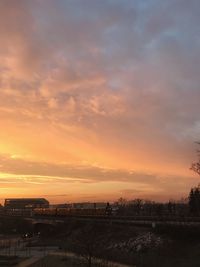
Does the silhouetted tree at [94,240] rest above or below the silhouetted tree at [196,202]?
below

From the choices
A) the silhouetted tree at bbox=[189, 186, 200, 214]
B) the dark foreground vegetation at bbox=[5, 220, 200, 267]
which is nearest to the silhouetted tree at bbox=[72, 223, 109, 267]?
the dark foreground vegetation at bbox=[5, 220, 200, 267]

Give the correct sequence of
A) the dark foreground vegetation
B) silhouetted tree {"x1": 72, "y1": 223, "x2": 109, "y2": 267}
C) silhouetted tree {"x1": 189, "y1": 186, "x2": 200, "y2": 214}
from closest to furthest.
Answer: the dark foreground vegetation
silhouetted tree {"x1": 72, "y1": 223, "x2": 109, "y2": 267}
silhouetted tree {"x1": 189, "y1": 186, "x2": 200, "y2": 214}

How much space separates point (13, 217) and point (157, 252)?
4280 inches

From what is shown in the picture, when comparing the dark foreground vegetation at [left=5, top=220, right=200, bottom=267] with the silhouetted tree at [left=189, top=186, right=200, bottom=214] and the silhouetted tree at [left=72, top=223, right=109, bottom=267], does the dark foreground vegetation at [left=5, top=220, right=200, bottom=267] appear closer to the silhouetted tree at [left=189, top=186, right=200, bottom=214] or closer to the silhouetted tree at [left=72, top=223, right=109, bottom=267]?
the silhouetted tree at [left=72, top=223, right=109, bottom=267]

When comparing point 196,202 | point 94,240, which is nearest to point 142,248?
point 94,240

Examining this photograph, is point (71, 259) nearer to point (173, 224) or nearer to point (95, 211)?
point (173, 224)

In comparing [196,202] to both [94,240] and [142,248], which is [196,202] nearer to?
[94,240]

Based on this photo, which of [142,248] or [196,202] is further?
[196,202]

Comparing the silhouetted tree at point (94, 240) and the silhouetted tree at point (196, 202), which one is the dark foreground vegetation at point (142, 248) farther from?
the silhouetted tree at point (196, 202)

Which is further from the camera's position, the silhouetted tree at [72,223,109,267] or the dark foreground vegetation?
the silhouetted tree at [72,223,109,267]

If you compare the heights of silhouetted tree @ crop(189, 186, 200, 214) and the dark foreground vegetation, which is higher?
silhouetted tree @ crop(189, 186, 200, 214)

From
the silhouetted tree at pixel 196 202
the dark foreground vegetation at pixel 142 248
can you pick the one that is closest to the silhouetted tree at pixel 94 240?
the dark foreground vegetation at pixel 142 248

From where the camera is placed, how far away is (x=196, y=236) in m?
74.9

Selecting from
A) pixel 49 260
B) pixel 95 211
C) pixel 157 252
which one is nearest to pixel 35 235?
pixel 95 211
